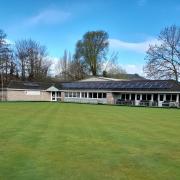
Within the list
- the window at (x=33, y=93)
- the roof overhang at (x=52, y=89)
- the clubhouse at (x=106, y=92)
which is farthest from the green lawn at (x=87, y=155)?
the window at (x=33, y=93)

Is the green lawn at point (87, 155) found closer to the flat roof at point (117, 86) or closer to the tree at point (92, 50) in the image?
the flat roof at point (117, 86)

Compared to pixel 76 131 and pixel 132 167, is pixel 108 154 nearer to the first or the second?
pixel 132 167

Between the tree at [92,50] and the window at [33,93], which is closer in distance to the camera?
the window at [33,93]

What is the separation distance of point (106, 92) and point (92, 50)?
77.9 ft

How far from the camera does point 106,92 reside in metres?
56.0

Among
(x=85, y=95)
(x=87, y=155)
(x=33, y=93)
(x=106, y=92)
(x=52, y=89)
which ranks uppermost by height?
(x=52, y=89)

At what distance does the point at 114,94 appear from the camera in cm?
5594

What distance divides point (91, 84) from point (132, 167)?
53.4 m

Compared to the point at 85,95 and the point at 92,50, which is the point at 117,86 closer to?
the point at 85,95

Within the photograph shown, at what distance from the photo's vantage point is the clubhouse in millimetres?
49016

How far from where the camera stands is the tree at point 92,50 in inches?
3063

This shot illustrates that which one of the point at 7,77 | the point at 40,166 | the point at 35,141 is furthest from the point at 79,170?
the point at 7,77

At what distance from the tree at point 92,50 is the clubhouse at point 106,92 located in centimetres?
1067

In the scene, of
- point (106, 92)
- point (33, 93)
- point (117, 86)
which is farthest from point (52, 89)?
point (117, 86)
